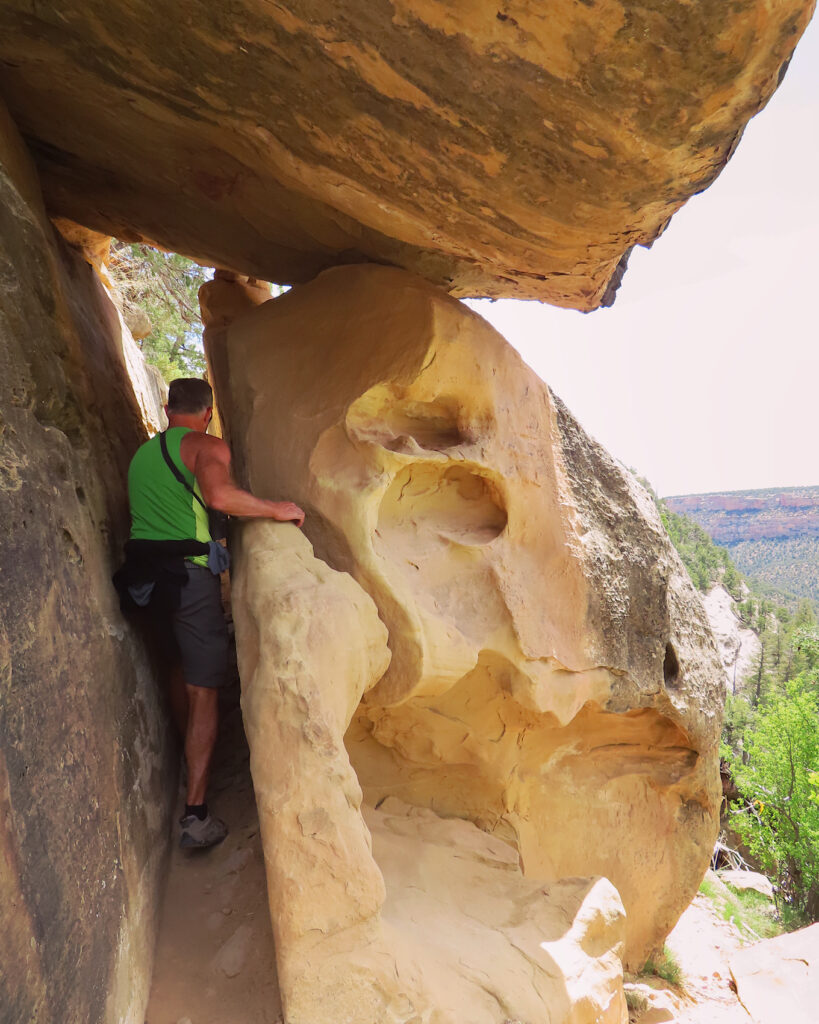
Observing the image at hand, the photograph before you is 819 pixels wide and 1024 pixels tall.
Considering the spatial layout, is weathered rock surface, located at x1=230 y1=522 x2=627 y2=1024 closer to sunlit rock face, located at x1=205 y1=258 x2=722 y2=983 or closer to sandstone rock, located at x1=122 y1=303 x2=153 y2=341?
sunlit rock face, located at x1=205 y1=258 x2=722 y2=983

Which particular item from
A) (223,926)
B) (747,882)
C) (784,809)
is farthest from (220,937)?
(784,809)

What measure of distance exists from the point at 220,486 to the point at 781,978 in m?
5.92

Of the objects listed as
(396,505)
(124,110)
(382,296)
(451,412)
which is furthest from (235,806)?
(124,110)

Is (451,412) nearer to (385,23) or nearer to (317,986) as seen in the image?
(385,23)

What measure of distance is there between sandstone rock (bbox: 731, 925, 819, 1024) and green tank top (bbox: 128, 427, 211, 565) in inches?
209

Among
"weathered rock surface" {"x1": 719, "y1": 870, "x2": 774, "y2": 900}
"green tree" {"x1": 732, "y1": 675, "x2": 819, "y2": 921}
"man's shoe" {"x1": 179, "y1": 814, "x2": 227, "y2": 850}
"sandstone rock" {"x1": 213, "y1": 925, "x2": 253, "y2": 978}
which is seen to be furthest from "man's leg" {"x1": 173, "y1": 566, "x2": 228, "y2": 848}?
"green tree" {"x1": 732, "y1": 675, "x2": 819, "y2": 921}

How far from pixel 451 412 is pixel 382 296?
0.72 m

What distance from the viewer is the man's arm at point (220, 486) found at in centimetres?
302

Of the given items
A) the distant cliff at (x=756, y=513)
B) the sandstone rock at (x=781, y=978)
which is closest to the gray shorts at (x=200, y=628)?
the sandstone rock at (x=781, y=978)

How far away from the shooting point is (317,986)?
7.09 ft

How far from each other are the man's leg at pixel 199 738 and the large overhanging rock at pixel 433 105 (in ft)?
→ 7.42

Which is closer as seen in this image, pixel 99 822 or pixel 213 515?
pixel 99 822

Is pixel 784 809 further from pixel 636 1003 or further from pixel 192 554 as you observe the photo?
pixel 192 554

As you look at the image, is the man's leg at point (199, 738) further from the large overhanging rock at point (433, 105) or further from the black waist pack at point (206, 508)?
the large overhanging rock at point (433, 105)
